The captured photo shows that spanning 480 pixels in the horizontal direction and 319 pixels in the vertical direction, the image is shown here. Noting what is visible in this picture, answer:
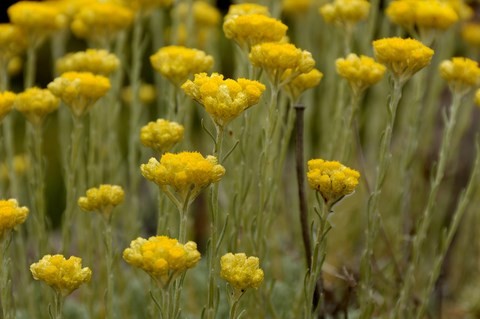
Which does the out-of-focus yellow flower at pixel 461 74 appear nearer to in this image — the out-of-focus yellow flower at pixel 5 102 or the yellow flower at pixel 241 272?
the yellow flower at pixel 241 272

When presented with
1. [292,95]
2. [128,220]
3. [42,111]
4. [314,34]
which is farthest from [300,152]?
[314,34]

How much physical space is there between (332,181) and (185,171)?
0.68 ft

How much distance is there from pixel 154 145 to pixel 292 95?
274 mm

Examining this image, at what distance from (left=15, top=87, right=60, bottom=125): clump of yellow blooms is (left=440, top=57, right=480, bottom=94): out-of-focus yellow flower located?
68 centimetres

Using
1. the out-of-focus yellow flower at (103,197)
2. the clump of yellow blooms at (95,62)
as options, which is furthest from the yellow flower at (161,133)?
the clump of yellow blooms at (95,62)

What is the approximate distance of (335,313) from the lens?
1528mm

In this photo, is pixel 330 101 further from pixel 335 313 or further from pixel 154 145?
pixel 154 145

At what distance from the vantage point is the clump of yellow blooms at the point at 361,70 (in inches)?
46.7

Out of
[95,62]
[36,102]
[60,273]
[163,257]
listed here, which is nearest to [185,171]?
[163,257]

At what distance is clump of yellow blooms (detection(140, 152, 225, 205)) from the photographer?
35.3 inches

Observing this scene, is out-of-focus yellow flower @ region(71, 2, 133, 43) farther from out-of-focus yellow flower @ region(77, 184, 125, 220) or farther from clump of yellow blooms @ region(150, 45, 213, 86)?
out-of-focus yellow flower @ region(77, 184, 125, 220)

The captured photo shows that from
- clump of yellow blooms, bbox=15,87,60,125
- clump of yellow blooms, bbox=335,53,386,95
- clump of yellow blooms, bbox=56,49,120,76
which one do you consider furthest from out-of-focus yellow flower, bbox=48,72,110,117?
clump of yellow blooms, bbox=335,53,386,95

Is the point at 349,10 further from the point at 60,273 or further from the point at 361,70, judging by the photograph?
the point at 60,273

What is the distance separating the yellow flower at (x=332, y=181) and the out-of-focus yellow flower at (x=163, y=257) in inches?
8.1
